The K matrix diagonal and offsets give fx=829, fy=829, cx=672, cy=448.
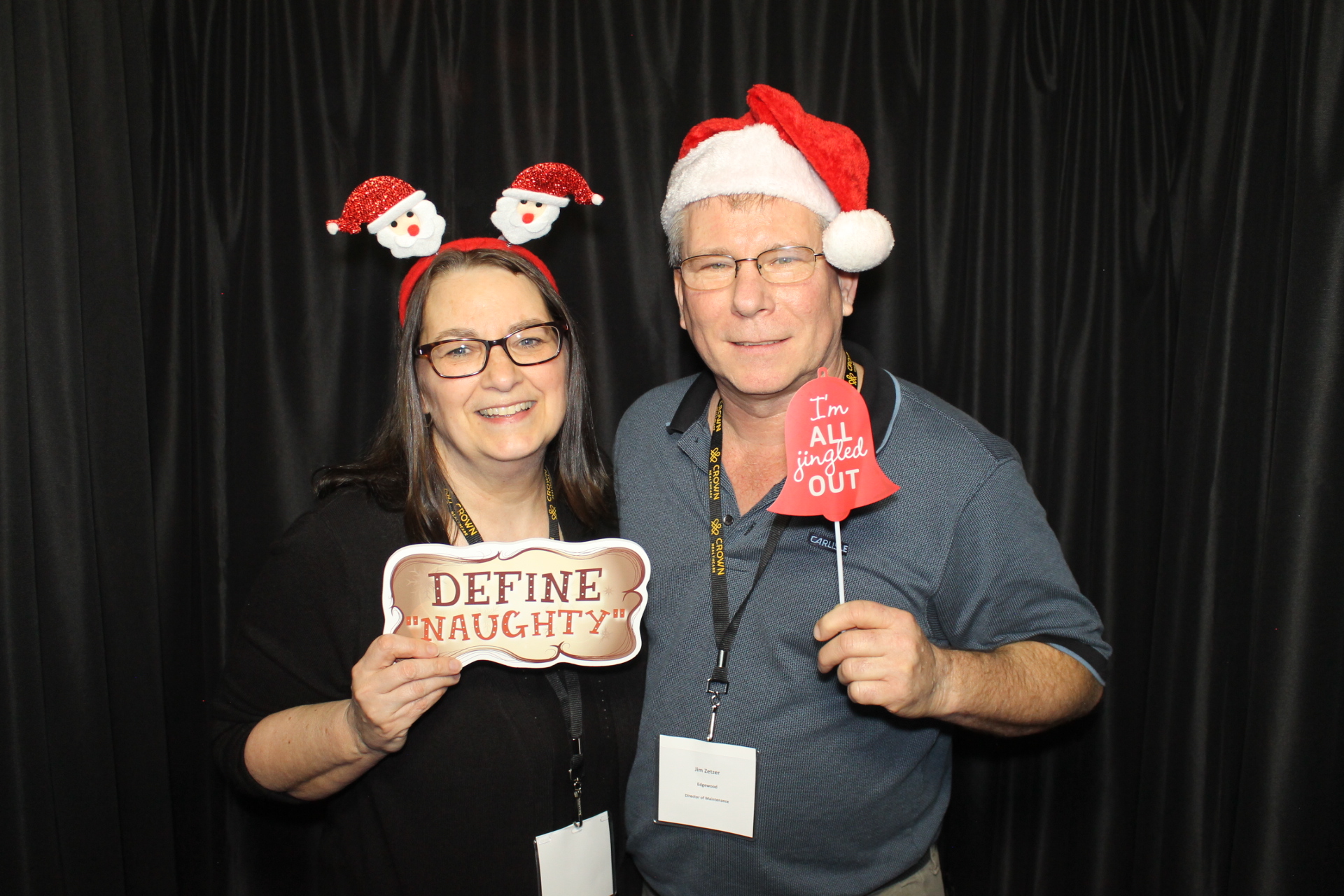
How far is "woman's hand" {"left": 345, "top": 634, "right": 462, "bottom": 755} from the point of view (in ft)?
4.05

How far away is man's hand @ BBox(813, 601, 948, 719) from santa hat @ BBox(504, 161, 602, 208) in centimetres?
95

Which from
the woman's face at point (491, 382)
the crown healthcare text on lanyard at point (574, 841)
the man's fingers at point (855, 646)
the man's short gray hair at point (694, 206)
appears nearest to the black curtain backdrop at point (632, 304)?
the man's short gray hair at point (694, 206)

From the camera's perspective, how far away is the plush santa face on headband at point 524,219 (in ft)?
5.40

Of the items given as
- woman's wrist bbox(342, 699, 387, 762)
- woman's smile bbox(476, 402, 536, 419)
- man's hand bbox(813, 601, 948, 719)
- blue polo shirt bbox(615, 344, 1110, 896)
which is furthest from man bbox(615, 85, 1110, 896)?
woman's wrist bbox(342, 699, 387, 762)

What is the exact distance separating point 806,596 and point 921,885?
58 centimetres

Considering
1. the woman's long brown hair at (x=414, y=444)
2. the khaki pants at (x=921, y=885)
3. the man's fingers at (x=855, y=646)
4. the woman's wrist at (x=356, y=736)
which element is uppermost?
the woman's long brown hair at (x=414, y=444)

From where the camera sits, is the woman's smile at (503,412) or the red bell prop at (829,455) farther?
Result: the woman's smile at (503,412)

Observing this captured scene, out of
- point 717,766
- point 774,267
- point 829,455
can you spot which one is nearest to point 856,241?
point 774,267

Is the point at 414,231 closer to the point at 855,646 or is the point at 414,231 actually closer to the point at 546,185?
the point at 546,185

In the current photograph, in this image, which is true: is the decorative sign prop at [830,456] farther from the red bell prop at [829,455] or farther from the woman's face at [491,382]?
the woman's face at [491,382]

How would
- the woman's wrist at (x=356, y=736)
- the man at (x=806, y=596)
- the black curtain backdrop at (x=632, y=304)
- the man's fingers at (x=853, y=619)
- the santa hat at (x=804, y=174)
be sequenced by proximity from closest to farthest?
the man's fingers at (x=853, y=619) → the woman's wrist at (x=356, y=736) → the man at (x=806, y=596) → the santa hat at (x=804, y=174) → the black curtain backdrop at (x=632, y=304)

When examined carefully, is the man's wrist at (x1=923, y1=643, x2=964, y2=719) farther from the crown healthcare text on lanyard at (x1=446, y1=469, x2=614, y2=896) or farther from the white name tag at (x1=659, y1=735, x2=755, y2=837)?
the crown healthcare text on lanyard at (x1=446, y1=469, x2=614, y2=896)

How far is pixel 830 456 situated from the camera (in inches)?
49.9

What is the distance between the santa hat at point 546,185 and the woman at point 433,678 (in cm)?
15
